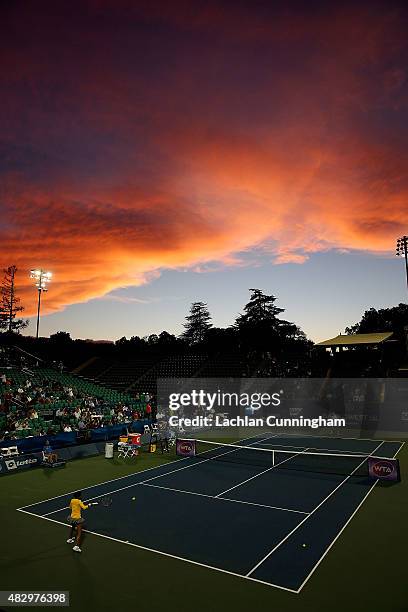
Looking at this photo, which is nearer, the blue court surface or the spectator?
the blue court surface

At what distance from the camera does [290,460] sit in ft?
80.7

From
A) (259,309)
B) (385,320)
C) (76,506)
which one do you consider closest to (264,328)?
(259,309)

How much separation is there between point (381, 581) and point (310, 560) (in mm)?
1773

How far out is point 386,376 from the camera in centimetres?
4984

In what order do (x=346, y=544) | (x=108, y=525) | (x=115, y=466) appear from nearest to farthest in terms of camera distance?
(x=346, y=544) < (x=108, y=525) < (x=115, y=466)

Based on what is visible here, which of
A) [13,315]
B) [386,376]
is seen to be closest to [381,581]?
[386,376]

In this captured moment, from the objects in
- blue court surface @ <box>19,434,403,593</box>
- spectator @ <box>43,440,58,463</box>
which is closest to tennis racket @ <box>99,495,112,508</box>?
blue court surface @ <box>19,434,403,593</box>

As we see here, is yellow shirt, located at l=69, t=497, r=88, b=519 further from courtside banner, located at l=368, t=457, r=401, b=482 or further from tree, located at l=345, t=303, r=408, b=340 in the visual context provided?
tree, located at l=345, t=303, r=408, b=340

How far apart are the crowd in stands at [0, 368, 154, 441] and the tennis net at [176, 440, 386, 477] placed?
8556 mm

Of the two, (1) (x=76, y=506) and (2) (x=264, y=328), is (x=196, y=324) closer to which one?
(2) (x=264, y=328)

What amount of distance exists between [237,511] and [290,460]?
9825 mm

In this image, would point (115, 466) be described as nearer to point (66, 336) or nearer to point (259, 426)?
point (259, 426)

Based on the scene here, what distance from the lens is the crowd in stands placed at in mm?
28016

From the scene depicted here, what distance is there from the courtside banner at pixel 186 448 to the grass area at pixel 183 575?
11677mm
